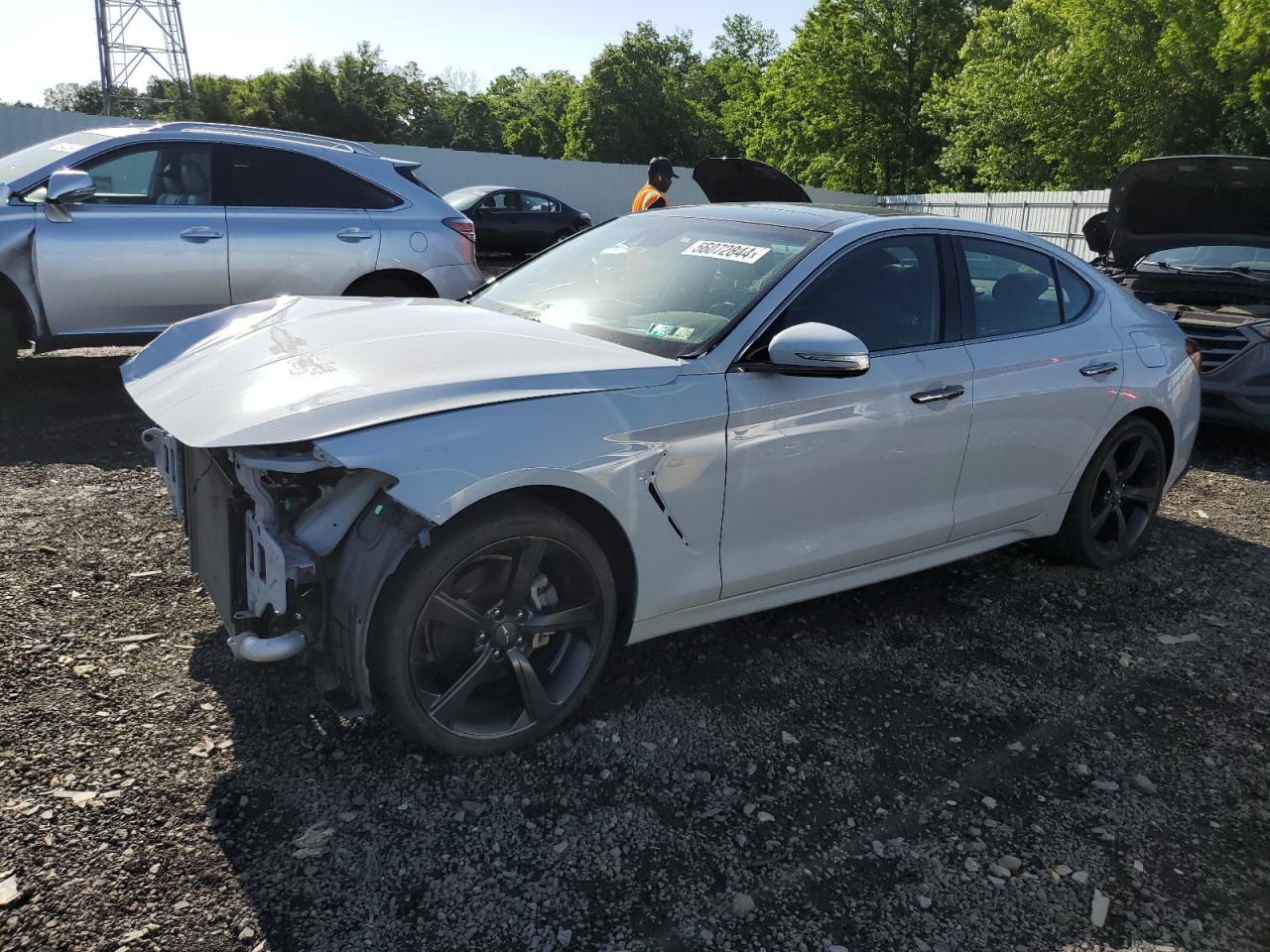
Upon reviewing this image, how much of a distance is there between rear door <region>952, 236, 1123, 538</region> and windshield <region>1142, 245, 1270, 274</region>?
4029 millimetres

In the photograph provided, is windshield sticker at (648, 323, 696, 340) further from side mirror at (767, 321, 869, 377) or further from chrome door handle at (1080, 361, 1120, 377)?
chrome door handle at (1080, 361, 1120, 377)

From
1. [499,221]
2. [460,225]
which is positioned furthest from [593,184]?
[460,225]

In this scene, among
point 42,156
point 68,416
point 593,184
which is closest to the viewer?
point 68,416

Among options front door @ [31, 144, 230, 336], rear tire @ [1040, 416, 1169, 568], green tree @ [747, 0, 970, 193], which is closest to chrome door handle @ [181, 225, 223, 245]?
front door @ [31, 144, 230, 336]

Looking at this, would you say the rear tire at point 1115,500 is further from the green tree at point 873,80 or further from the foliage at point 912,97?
the green tree at point 873,80

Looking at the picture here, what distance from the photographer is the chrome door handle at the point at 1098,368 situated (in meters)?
4.24

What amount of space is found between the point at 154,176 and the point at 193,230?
47 centimetres

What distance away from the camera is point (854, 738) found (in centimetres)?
315

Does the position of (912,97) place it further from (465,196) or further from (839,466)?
(839,466)

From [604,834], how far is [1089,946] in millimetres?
1228

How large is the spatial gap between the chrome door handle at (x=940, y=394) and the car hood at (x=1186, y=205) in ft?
15.7

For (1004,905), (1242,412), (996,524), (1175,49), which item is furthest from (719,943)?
(1175,49)

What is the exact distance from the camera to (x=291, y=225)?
21.8ft

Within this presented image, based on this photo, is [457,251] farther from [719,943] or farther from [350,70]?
[350,70]
